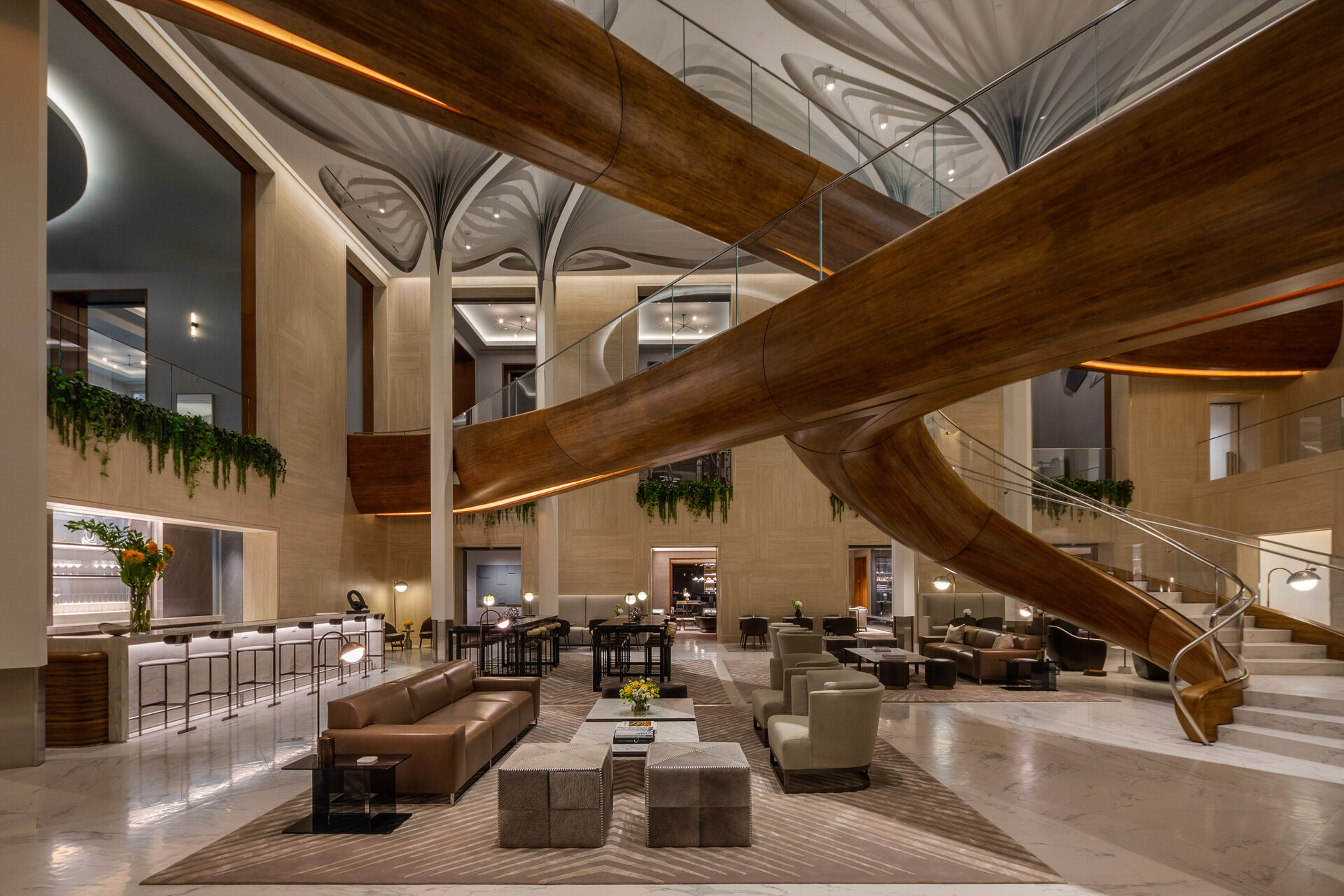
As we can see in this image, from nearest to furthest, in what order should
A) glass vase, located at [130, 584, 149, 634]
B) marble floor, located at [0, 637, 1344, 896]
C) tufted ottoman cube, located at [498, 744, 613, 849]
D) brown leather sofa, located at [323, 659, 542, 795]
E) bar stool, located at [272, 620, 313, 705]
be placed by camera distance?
marble floor, located at [0, 637, 1344, 896]
tufted ottoman cube, located at [498, 744, 613, 849]
brown leather sofa, located at [323, 659, 542, 795]
glass vase, located at [130, 584, 149, 634]
bar stool, located at [272, 620, 313, 705]

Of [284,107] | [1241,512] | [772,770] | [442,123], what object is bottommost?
[772,770]

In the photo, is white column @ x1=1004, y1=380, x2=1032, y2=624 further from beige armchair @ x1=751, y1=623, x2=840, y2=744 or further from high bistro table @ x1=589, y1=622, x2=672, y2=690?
beige armchair @ x1=751, y1=623, x2=840, y2=744

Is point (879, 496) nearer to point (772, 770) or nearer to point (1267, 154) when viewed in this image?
point (772, 770)

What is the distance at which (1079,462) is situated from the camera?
59.9 feet

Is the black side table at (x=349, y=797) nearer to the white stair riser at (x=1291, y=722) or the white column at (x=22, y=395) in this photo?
the white column at (x=22, y=395)

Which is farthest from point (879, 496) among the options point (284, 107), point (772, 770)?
point (284, 107)

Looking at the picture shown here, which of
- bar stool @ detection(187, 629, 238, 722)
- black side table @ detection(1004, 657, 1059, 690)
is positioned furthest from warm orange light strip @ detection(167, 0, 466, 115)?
black side table @ detection(1004, 657, 1059, 690)

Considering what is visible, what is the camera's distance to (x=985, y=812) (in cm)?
560

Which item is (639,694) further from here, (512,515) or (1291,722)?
(512,515)

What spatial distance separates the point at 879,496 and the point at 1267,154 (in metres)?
5.65

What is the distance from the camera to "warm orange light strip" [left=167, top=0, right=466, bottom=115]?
564 centimetres

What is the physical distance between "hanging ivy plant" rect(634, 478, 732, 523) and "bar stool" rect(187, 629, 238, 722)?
33.7ft

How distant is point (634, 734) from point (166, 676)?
489cm

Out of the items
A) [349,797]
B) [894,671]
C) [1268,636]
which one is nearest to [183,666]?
[349,797]
